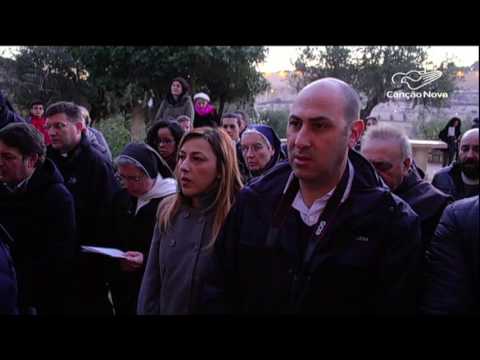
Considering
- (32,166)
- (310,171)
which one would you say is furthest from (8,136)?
(310,171)

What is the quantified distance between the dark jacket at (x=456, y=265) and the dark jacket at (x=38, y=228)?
4.80 feet

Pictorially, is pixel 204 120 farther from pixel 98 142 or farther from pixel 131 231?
pixel 131 231

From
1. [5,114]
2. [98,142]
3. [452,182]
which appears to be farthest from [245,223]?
[98,142]

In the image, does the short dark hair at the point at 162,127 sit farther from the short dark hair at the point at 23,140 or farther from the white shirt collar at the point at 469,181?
the white shirt collar at the point at 469,181

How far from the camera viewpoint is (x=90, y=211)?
2529 mm

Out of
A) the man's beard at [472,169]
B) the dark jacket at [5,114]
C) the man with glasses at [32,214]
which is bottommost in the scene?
the man with glasses at [32,214]

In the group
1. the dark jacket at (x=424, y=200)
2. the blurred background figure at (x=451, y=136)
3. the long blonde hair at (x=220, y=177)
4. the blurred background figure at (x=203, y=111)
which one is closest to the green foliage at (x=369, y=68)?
the blurred background figure at (x=451, y=136)

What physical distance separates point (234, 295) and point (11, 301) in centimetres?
68

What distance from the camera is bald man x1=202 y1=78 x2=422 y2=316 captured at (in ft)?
4.25

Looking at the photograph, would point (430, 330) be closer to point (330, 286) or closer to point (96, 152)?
point (330, 286)

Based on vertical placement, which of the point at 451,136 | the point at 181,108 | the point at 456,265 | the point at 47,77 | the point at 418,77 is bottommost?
Result: the point at 456,265

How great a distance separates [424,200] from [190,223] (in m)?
0.83

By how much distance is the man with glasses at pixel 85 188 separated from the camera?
242cm

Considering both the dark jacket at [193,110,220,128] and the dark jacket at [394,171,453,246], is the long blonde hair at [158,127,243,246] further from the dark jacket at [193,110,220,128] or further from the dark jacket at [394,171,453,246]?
the dark jacket at [193,110,220,128]
